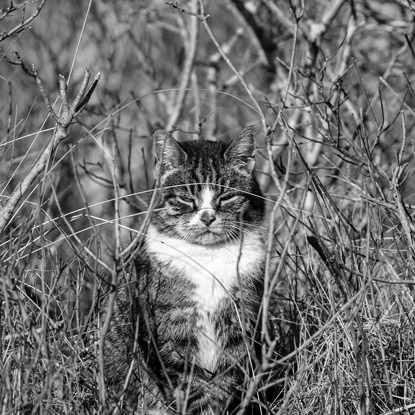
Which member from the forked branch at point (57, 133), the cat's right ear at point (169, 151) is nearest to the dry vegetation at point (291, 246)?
the forked branch at point (57, 133)

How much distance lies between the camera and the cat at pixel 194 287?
3209 mm

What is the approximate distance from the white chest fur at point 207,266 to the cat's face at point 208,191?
5cm

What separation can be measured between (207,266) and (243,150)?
2.10 feet

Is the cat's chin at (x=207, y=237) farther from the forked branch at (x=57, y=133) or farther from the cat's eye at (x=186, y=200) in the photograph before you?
the forked branch at (x=57, y=133)

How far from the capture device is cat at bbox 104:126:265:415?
3209 millimetres

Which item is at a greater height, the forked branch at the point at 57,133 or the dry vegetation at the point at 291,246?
the forked branch at the point at 57,133

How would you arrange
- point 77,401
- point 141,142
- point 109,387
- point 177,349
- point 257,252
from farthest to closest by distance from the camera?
→ point 141,142 → point 257,252 → point 177,349 → point 109,387 → point 77,401

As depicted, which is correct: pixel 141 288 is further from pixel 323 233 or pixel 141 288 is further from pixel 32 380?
pixel 323 233

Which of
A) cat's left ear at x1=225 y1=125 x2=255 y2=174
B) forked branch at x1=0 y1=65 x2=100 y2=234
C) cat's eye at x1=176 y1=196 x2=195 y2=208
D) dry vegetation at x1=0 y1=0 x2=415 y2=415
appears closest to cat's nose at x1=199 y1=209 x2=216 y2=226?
cat's eye at x1=176 y1=196 x2=195 y2=208

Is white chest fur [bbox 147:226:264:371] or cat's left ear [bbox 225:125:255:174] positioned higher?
cat's left ear [bbox 225:125:255:174]

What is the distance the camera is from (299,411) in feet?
9.78

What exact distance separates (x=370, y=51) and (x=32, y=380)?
5453 mm

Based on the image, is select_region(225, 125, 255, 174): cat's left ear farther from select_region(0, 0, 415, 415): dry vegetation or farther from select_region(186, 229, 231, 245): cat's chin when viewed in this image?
select_region(186, 229, 231, 245): cat's chin

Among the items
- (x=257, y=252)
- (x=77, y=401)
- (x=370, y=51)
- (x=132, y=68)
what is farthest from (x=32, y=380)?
(x=132, y=68)
